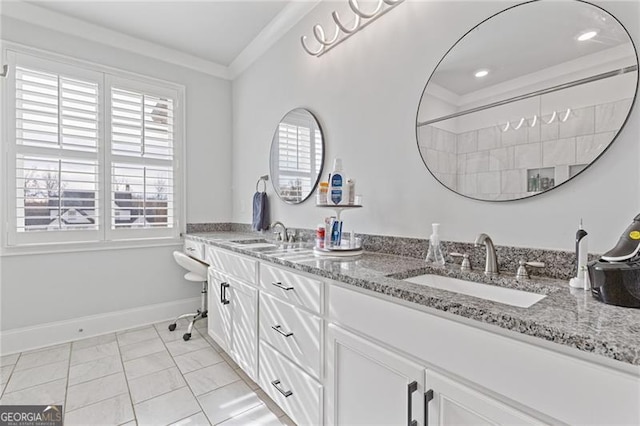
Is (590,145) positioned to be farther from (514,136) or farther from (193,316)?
(193,316)

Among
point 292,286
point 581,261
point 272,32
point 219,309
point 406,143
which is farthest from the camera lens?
point 272,32

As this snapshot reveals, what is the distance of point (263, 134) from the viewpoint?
2.92 m

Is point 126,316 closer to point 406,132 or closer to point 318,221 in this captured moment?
point 318,221

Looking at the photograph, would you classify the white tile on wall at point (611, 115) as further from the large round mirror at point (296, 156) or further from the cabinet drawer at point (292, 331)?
the large round mirror at point (296, 156)

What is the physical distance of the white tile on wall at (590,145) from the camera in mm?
1014

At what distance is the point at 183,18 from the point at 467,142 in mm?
2491

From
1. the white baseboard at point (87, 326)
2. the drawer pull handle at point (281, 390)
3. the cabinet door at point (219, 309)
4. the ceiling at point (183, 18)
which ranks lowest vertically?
the white baseboard at point (87, 326)

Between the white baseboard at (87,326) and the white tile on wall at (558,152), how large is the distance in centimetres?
326

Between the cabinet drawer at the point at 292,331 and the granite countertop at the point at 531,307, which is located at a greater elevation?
the granite countertop at the point at 531,307

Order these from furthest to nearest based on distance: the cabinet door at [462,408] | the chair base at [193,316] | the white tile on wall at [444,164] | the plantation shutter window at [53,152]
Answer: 1. the chair base at [193,316]
2. the plantation shutter window at [53,152]
3. the white tile on wall at [444,164]
4. the cabinet door at [462,408]

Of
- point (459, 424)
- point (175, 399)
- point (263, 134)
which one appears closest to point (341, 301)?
point (459, 424)

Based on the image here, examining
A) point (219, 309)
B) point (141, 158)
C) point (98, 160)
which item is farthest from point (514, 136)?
point (98, 160)

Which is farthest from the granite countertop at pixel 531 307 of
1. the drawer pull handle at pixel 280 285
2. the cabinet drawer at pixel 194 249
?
the cabinet drawer at pixel 194 249

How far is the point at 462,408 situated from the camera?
0.82 m
